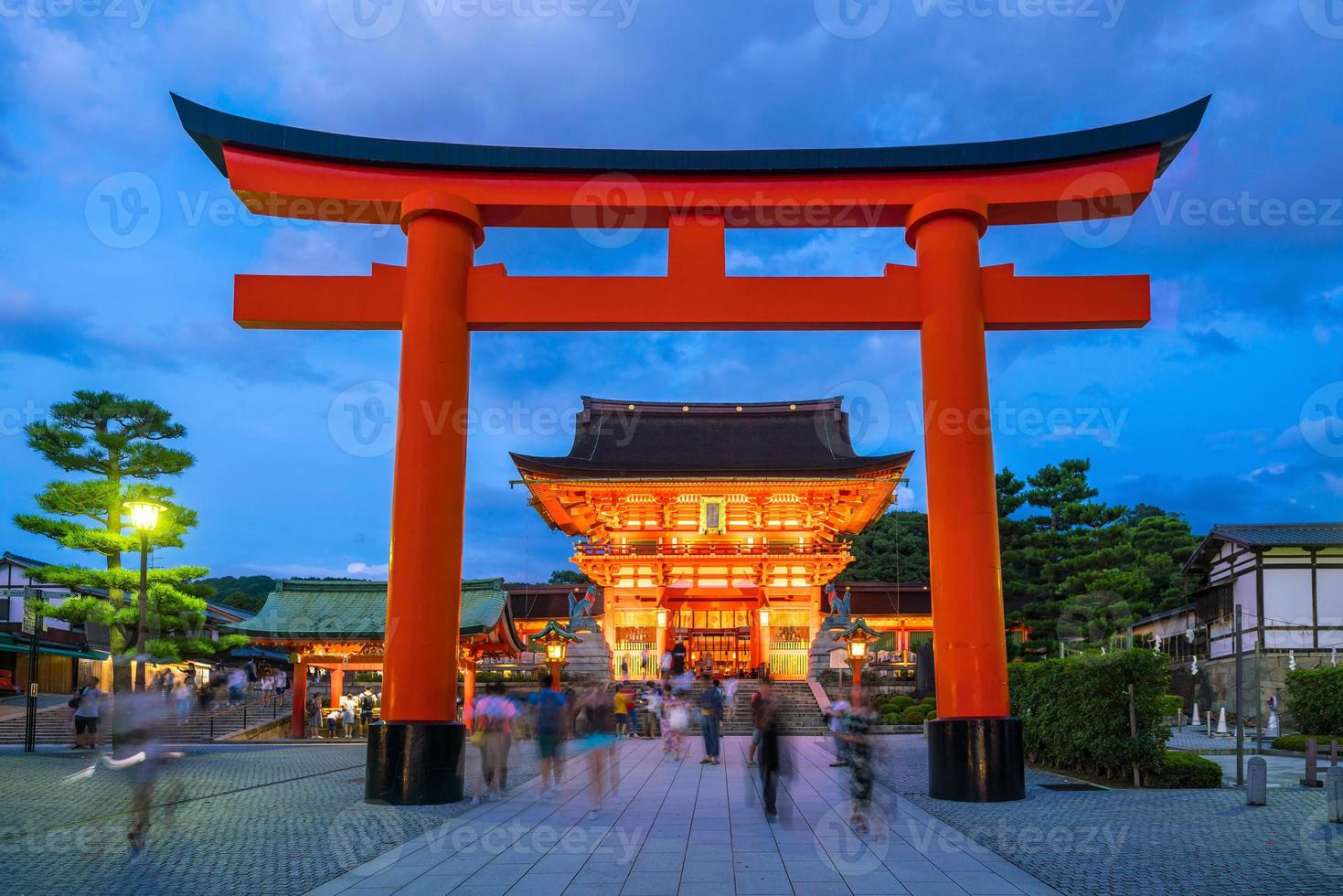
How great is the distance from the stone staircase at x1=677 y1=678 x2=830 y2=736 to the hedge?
34.4 feet

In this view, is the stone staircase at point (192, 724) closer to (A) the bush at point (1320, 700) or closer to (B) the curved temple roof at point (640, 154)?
(B) the curved temple roof at point (640, 154)

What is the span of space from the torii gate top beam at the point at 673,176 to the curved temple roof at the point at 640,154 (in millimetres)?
16

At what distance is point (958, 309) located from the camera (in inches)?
473

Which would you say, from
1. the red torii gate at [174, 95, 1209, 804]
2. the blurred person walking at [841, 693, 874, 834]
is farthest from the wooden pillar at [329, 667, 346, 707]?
the blurred person walking at [841, 693, 874, 834]

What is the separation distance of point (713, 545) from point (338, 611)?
11.9 metres

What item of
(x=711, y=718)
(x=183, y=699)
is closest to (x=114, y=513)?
(x=183, y=699)

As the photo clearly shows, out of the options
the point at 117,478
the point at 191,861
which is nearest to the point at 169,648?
the point at 117,478

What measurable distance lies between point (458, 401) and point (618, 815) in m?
4.97

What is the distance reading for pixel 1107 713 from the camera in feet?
46.9

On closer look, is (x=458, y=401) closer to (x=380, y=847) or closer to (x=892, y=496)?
(x=380, y=847)

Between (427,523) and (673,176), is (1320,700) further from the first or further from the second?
(427,523)

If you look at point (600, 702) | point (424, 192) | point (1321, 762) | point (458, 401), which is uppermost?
point (424, 192)

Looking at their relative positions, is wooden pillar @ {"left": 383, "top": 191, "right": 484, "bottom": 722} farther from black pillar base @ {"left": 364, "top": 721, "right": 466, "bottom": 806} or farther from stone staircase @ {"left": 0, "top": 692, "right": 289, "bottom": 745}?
stone staircase @ {"left": 0, "top": 692, "right": 289, "bottom": 745}

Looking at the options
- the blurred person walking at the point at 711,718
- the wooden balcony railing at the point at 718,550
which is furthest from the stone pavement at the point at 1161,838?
the wooden balcony railing at the point at 718,550
